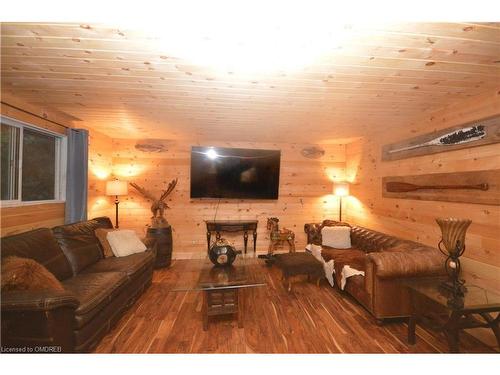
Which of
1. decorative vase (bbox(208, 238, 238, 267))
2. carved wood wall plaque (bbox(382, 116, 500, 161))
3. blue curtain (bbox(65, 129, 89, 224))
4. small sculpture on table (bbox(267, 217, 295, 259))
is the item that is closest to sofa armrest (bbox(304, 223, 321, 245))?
small sculpture on table (bbox(267, 217, 295, 259))

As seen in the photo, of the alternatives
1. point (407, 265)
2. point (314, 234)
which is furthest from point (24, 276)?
point (314, 234)

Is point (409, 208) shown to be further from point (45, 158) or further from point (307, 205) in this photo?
point (45, 158)

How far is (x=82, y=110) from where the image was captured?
8.93 ft

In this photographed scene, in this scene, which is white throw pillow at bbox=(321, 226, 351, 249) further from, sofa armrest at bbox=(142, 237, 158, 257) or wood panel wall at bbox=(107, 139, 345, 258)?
sofa armrest at bbox=(142, 237, 158, 257)

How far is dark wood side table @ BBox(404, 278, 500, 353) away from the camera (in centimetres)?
156

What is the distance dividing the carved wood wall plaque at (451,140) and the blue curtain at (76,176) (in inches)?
183

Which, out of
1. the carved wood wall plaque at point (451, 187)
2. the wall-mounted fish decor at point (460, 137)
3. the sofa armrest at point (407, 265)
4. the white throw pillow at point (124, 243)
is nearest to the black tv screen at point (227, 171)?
the white throw pillow at point (124, 243)

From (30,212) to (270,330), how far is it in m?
3.04

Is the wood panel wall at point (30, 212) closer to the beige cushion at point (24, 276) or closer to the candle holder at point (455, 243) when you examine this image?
the beige cushion at point (24, 276)

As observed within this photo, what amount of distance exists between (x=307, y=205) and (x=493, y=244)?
9.29ft

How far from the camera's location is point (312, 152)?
4.59 m

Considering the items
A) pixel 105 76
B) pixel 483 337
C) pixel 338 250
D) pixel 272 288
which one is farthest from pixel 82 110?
pixel 483 337

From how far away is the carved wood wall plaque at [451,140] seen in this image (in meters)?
2.02

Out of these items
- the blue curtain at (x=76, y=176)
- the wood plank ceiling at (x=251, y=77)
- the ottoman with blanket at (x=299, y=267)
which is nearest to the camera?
the wood plank ceiling at (x=251, y=77)
